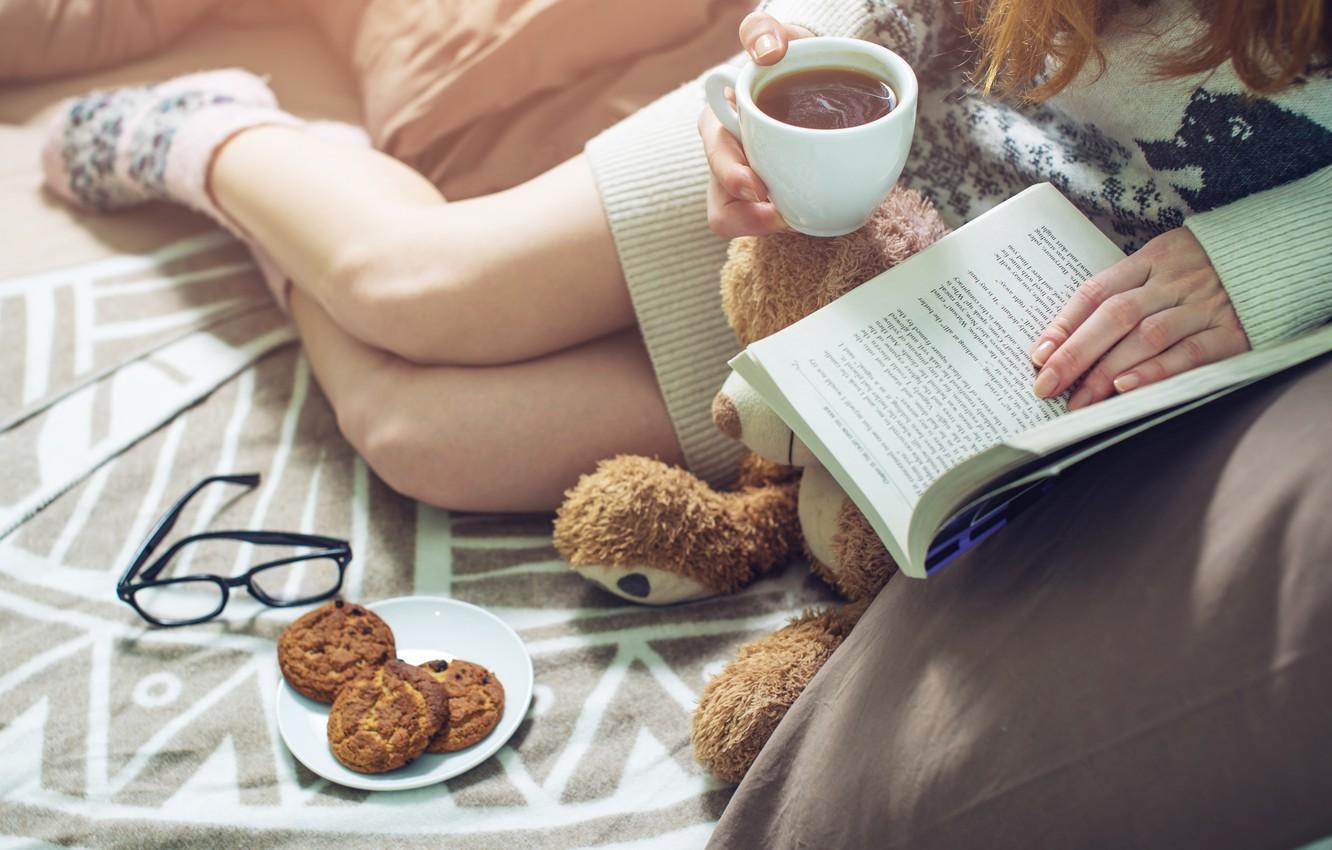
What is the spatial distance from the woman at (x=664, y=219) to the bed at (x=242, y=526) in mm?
60

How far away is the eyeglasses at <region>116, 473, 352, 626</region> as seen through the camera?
837 mm

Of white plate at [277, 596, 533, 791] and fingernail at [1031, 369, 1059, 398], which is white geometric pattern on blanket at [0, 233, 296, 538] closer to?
white plate at [277, 596, 533, 791]

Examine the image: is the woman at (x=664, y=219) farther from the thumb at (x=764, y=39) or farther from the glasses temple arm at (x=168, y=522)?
the glasses temple arm at (x=168, y=522)

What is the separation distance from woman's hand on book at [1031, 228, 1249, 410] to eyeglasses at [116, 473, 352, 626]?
1.92ft

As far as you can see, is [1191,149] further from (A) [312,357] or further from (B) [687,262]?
(A) [312,357]

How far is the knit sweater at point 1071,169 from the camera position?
0.61 m

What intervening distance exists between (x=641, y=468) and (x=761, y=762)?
25cm

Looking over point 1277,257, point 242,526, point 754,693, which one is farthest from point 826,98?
point 242,526

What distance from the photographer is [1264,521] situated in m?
0.52

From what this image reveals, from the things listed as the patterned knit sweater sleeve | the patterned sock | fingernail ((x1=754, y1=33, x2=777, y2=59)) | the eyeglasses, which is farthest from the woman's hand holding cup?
the patterned sock

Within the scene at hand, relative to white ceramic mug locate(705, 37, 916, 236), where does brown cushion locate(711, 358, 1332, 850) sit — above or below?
below

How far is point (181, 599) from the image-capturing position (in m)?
0.86

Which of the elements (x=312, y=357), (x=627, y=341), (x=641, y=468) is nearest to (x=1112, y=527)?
(x=641, y=468)

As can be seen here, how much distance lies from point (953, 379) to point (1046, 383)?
0.05 metres
